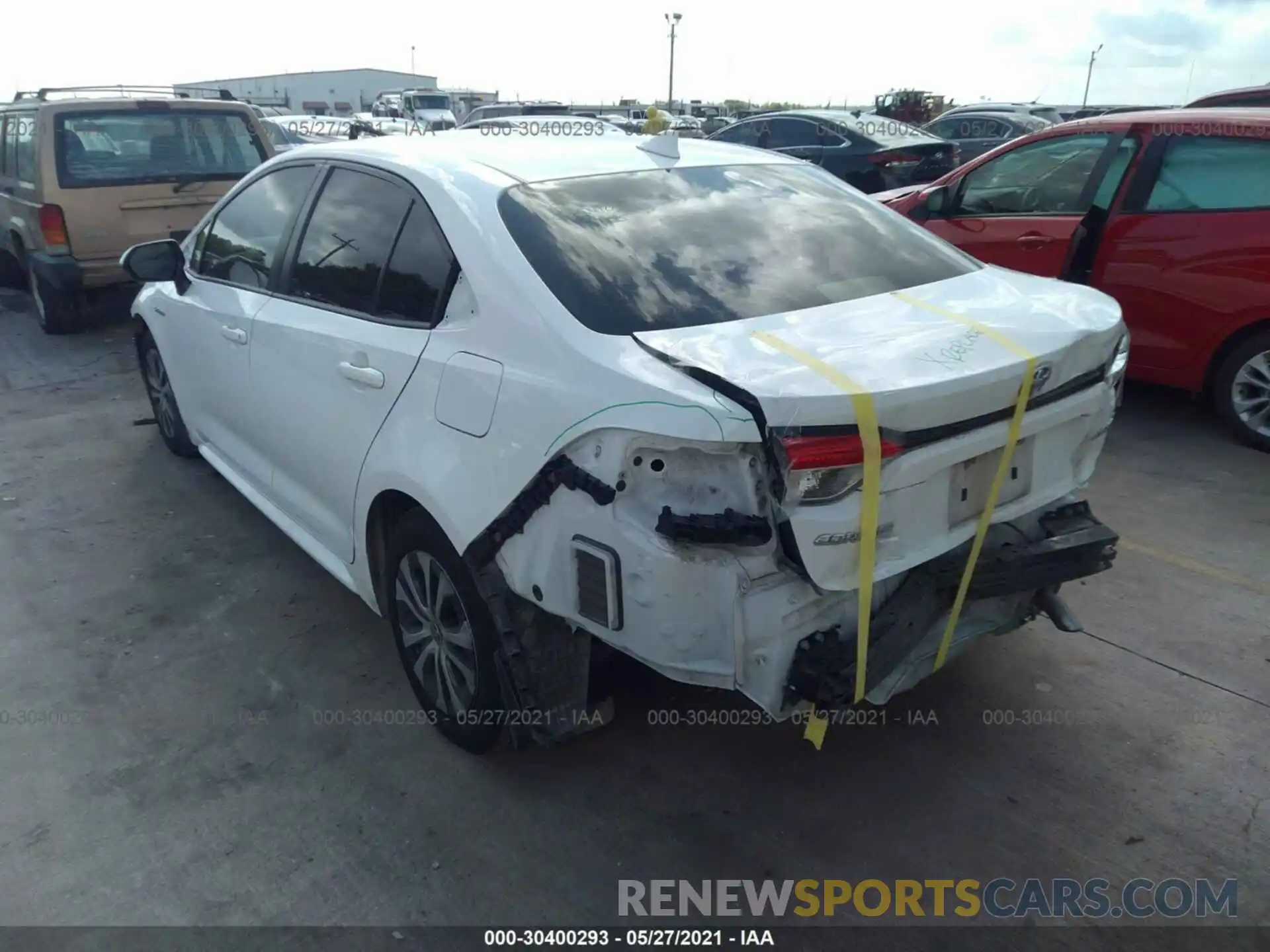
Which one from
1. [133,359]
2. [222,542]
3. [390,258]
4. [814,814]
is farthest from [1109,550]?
[133,359]

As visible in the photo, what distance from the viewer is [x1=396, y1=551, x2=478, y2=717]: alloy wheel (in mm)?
2805

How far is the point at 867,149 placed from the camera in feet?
35.7

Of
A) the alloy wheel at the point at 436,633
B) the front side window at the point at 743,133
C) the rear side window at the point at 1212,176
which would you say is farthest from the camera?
the front side window at the point at 743,133

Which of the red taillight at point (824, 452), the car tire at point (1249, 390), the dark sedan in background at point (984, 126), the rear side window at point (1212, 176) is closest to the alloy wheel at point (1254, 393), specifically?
the car tire at point (1249, 390)

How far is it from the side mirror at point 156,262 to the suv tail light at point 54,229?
3913 mm

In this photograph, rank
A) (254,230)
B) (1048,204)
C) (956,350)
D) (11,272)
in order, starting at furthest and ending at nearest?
(11,272), (1048,204), (254,230), (956,350)

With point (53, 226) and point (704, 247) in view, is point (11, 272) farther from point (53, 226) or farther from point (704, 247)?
point (704, 247)

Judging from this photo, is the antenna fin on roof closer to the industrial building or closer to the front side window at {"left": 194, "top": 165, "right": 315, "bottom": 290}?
the front side window at {"left": 194, "top": 165, "right": 315, "bottom": 290}

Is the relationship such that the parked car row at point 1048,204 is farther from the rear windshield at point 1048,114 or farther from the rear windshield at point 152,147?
the rear windshield at point 1048,114

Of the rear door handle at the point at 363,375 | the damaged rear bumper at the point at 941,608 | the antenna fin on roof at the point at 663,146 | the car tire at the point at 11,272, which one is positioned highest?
the antenna fin on roof at the point at 663,146

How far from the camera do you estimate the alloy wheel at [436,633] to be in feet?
9.20

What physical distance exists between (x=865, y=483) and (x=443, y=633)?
1.43m

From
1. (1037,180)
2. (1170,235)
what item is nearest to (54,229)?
(1037,180)

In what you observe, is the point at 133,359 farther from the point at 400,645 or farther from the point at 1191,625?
the point at 1191,625
